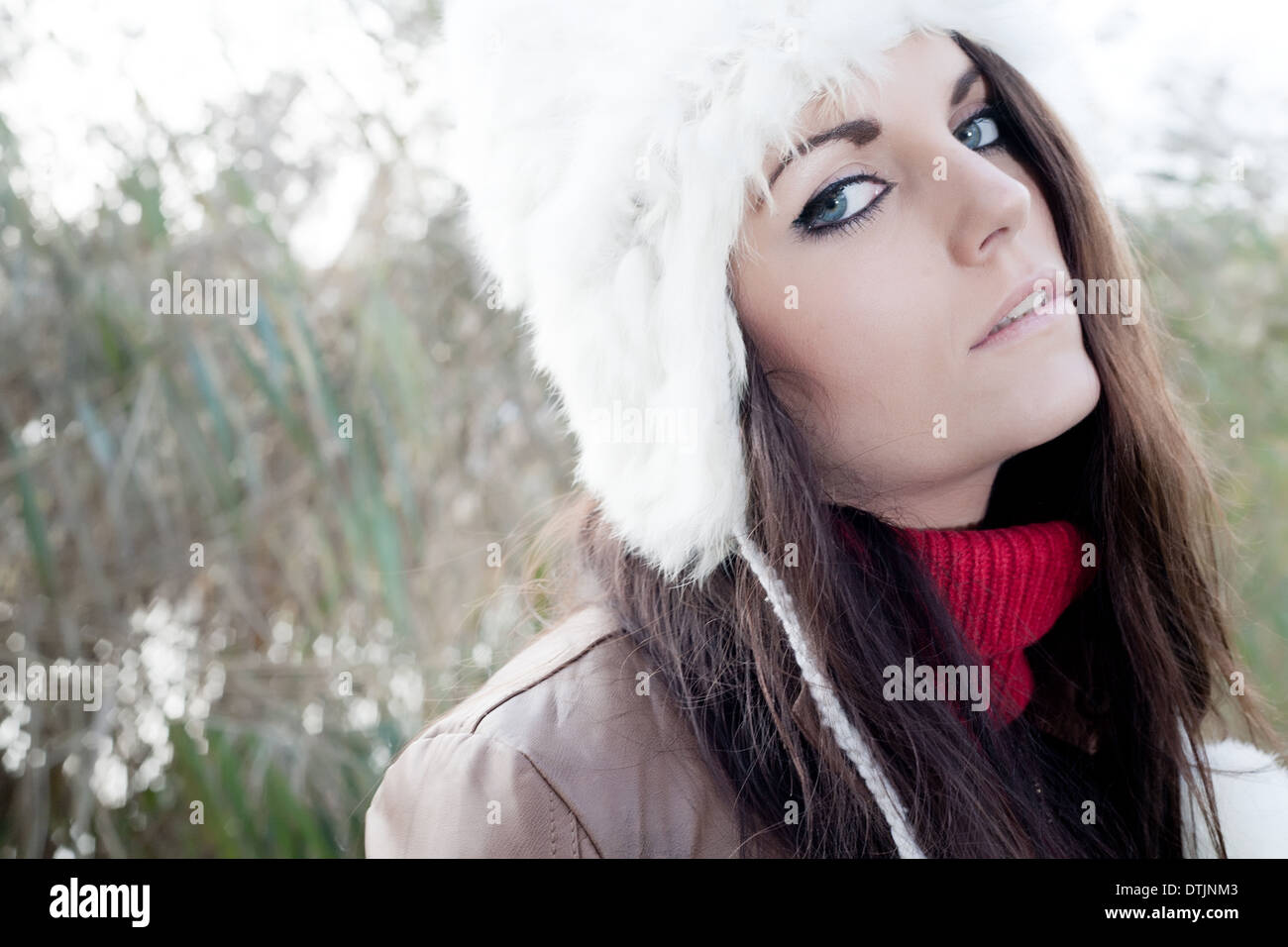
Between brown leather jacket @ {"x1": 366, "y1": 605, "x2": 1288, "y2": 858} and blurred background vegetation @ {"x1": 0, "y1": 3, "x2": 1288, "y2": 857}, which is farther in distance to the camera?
blurred background vegetation @ {"x1": 0, "y1": 3, "x2": 1288, "y2": 857}

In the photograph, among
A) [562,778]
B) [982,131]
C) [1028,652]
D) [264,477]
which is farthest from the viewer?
[264,477]

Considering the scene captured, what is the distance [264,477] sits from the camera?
1.91 meters

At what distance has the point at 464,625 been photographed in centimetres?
192

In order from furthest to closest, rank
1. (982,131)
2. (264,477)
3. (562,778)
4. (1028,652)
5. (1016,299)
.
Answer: (264,477)
(1028,652)
(982,131)
(1016,299)
(562,778)

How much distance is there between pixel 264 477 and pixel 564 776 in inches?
51.1

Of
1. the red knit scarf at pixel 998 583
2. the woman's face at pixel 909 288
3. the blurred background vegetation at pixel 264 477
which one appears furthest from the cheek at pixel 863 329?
the blurred background vegetation at pixel 264 477

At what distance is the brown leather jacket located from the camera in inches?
32.0

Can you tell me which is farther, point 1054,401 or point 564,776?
point 1054,401

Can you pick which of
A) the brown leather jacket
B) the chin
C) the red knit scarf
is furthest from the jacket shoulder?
the chin

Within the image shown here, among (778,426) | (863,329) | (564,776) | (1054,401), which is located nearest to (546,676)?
(564,776)

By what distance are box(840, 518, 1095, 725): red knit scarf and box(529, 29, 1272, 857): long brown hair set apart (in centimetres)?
3

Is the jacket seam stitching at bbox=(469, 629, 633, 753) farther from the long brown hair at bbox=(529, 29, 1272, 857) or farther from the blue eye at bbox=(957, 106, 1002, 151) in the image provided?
the blue eye at bbox=(957, 106, 1002, 151)

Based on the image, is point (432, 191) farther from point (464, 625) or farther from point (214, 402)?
point (464, 625)

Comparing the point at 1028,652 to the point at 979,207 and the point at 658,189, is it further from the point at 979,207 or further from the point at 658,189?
the point at 658,189
